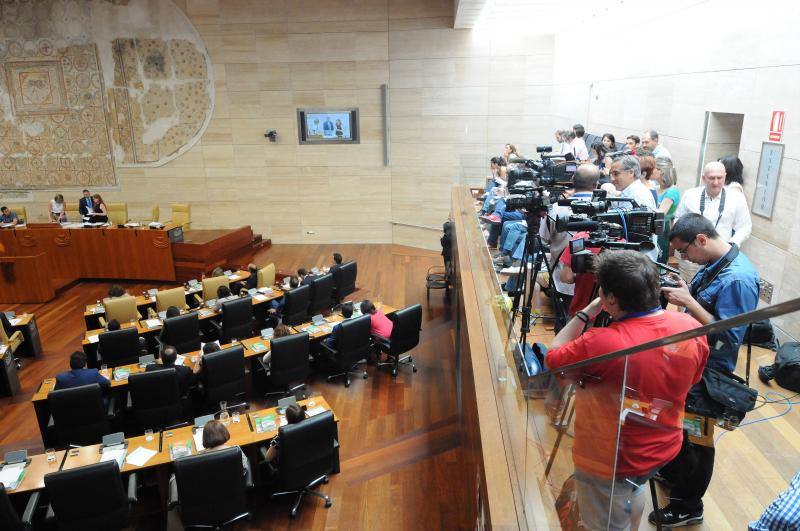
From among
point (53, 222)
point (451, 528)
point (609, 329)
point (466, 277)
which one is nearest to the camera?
point (609, 329)

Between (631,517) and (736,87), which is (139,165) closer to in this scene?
(736,87)

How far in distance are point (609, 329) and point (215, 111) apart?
1253 centimetres

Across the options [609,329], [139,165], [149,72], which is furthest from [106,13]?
[609,329]

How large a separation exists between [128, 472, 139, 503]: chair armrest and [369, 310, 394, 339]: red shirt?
11.7ft

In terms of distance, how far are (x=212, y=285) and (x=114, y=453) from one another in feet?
13.7

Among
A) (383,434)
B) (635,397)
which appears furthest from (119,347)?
(635,397)

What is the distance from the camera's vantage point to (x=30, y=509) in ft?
14.8

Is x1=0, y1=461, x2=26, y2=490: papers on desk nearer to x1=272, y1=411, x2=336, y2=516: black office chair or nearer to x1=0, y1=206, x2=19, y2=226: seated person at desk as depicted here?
x1=272, y1=411, x2=336, y2=516: black office chair

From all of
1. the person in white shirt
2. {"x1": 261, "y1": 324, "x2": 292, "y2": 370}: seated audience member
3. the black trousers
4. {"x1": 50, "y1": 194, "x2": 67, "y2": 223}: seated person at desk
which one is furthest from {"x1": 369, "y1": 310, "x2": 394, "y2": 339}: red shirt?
{"x1": 50, "y1": 194, "x2": 67, "y2": 223}: seated person at desk

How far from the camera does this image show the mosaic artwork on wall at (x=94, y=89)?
1237 cm

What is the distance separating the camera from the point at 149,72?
499 inches

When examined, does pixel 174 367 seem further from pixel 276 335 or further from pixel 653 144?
pixel 653 144

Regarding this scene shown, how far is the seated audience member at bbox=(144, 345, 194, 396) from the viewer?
6.12 m

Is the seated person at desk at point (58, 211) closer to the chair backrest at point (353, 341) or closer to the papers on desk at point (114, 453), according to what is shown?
the chair backrest at point (353, 341)
